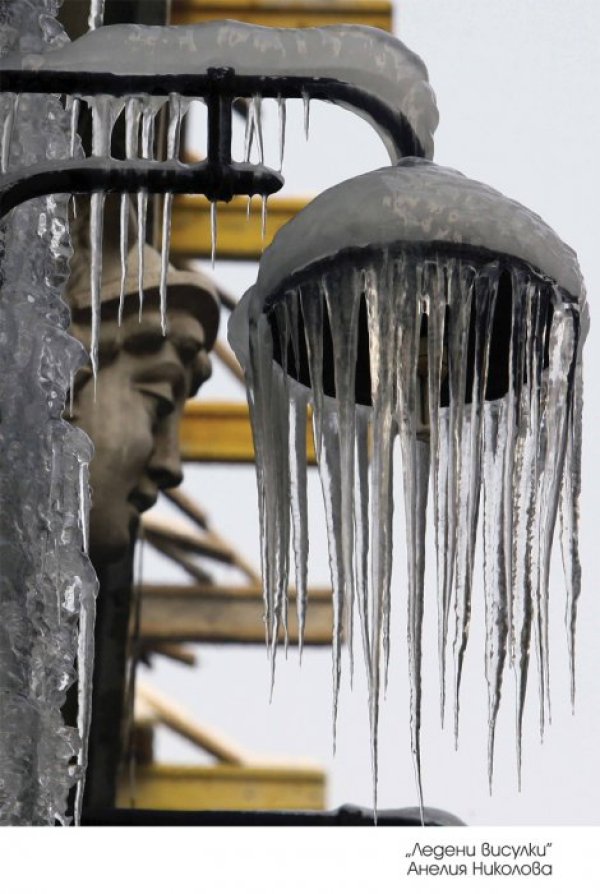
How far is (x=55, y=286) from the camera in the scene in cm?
491

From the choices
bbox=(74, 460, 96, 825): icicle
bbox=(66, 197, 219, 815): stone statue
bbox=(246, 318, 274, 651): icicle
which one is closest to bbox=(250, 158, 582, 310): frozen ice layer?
bbox=(246, 318, 274, 651): icicle

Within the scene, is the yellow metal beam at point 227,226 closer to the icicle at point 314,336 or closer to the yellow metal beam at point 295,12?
the yellow metal beam at point 295,12

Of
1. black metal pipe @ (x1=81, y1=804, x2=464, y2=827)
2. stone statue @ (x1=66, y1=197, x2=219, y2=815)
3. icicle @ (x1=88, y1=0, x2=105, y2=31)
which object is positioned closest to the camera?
icicle @ (x1=88, y1=0, x2=105, y2=31)

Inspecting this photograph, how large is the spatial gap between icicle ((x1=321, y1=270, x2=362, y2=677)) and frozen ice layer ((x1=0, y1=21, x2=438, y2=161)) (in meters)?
0.39

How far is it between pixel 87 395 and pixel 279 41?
398 centimetres

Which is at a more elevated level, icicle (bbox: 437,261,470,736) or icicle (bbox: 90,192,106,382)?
icicle (bbox: 90,192,106,382)

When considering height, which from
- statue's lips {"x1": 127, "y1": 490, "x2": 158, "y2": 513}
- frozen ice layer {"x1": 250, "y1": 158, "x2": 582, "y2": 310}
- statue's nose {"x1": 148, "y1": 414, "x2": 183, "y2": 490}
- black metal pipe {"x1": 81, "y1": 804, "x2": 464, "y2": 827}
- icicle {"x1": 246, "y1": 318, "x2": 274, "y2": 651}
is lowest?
black metal pipe {"x1": 81, "y1": 804, "x2": 464, "y2": 827}

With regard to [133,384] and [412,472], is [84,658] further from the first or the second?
[133,384]

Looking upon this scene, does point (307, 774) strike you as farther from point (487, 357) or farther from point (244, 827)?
point (487, 357)

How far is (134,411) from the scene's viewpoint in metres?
8.00

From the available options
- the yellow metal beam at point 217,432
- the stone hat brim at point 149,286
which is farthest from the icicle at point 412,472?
the yellow metal beam at point 217,432

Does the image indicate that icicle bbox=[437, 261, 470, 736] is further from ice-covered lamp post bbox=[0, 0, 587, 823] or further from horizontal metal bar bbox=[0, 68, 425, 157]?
horizontal metal bar bbox=[0, 68, 425, 157]

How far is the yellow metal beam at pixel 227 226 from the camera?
9469mm

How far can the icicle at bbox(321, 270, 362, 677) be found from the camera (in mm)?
4027
